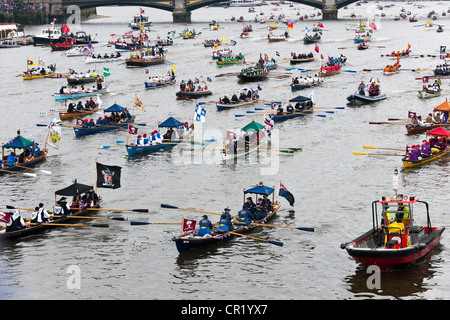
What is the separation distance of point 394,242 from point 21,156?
37113 mm

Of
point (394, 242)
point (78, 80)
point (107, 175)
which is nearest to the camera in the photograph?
point (394, 242)

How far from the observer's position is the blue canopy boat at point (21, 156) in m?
58.1

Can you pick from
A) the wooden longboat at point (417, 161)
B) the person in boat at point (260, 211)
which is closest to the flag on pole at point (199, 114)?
the wooden longboat at point (417, 161)

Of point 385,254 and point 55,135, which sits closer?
point 385,254

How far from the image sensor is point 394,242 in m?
34.4

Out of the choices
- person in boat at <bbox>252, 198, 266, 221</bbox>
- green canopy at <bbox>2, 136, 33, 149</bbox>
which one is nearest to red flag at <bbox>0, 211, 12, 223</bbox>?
person in boat at <bbox>252, 198, 266, 221</bbox>

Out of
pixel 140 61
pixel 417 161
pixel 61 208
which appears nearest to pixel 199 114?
pixel 417 161

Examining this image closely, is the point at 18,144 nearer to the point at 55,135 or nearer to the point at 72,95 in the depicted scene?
the point at 55,135

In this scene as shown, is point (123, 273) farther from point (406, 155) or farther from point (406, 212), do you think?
Result: point (406, 155)

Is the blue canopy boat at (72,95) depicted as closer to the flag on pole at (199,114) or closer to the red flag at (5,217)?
the flag on pole at (199,114)

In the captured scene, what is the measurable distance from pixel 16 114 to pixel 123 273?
56.2m

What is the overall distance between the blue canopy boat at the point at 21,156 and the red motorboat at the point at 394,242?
1344 inches
